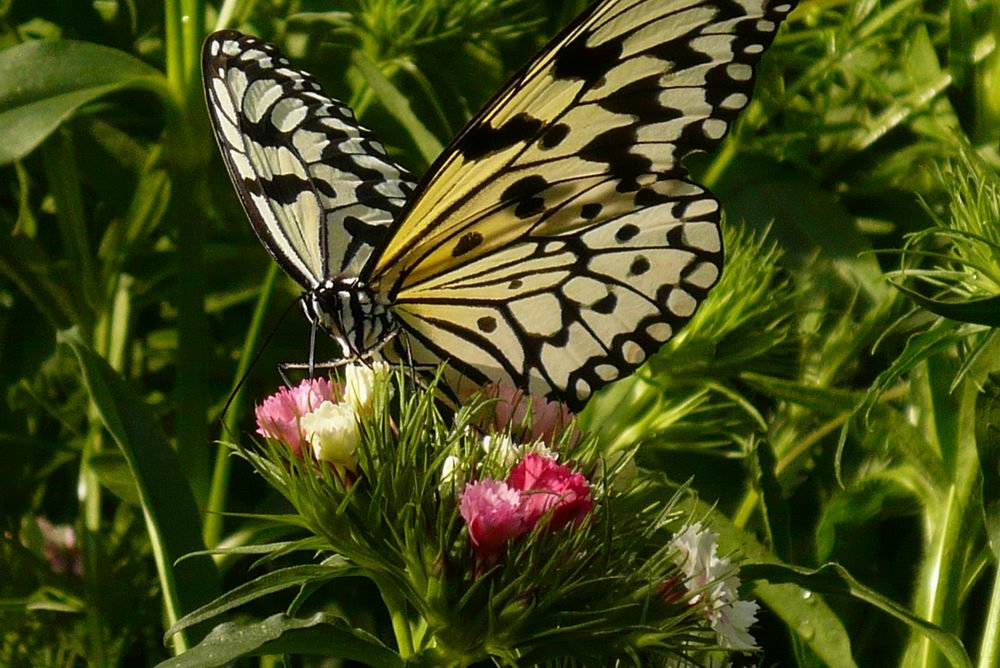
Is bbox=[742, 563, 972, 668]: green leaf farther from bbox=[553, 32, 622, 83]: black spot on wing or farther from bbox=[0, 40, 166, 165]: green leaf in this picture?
bbox=[0, 40, 166, 165]: green leaf

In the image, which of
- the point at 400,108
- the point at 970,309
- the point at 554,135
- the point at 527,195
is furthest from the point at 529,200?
the point at 970,309

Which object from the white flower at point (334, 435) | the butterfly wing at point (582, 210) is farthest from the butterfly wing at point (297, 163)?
the white flower at point (334, 435)

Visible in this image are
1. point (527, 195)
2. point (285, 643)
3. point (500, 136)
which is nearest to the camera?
point (285, 643)

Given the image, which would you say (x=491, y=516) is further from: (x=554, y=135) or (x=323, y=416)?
(x=554, y=135)

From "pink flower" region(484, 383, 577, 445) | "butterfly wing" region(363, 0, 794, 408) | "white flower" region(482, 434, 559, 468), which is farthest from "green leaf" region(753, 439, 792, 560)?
"white flower" region(482, 434, 559, 468)

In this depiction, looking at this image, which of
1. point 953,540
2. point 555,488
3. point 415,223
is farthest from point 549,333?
point 555,488

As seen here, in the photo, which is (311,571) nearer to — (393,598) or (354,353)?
(393,598)
